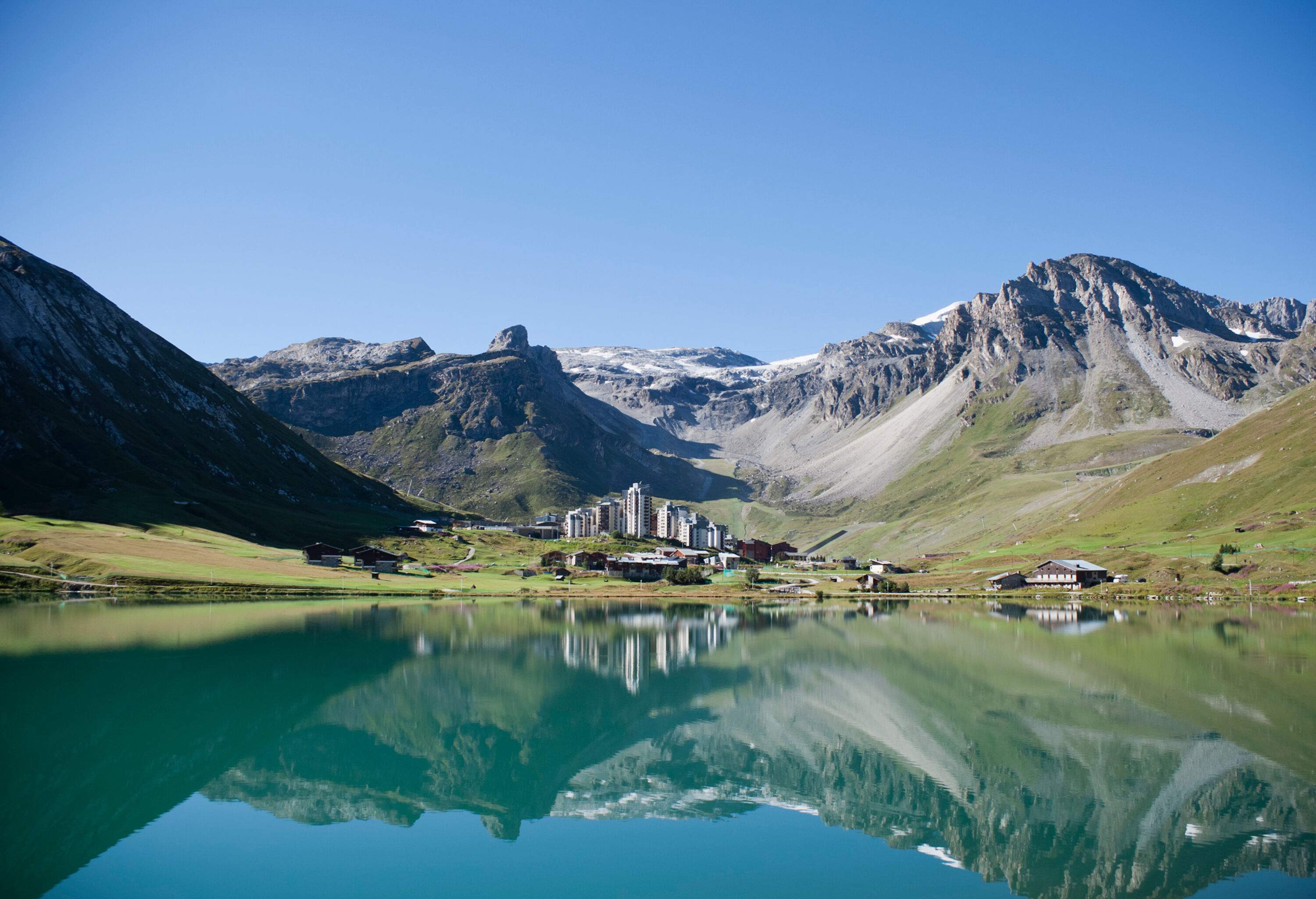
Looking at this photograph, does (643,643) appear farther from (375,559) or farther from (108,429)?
(108,429)

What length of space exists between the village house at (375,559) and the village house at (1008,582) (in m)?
90.5

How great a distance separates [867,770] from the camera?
101 feet

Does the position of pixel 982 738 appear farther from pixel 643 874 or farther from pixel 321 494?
pixel 321 494

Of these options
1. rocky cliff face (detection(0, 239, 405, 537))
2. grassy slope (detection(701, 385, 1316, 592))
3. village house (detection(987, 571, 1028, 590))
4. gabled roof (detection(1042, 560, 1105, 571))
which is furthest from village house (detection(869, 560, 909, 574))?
rocky cliff face (detection(0, 239, 405, 537))

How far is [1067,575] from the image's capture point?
122 metres

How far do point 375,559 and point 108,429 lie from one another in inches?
2688

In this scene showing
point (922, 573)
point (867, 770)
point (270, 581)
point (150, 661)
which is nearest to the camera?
point (867, 770)

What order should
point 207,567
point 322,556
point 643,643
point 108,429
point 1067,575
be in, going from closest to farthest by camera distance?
point 643,643
point 207,567
point 1067,575
point 322,556
point 108,429

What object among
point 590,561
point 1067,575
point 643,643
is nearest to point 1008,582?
point 1067,575

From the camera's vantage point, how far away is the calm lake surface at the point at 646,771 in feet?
69.0

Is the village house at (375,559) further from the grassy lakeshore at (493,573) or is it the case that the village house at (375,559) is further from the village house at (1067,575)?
the village house at (1067,575)

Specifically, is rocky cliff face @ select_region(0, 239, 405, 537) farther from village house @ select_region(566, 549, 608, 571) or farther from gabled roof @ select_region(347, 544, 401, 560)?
village house @ select_region(566, 549, 608, 571)

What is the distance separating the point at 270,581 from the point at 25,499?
175ft

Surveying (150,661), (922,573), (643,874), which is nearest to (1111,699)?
(643,874)
